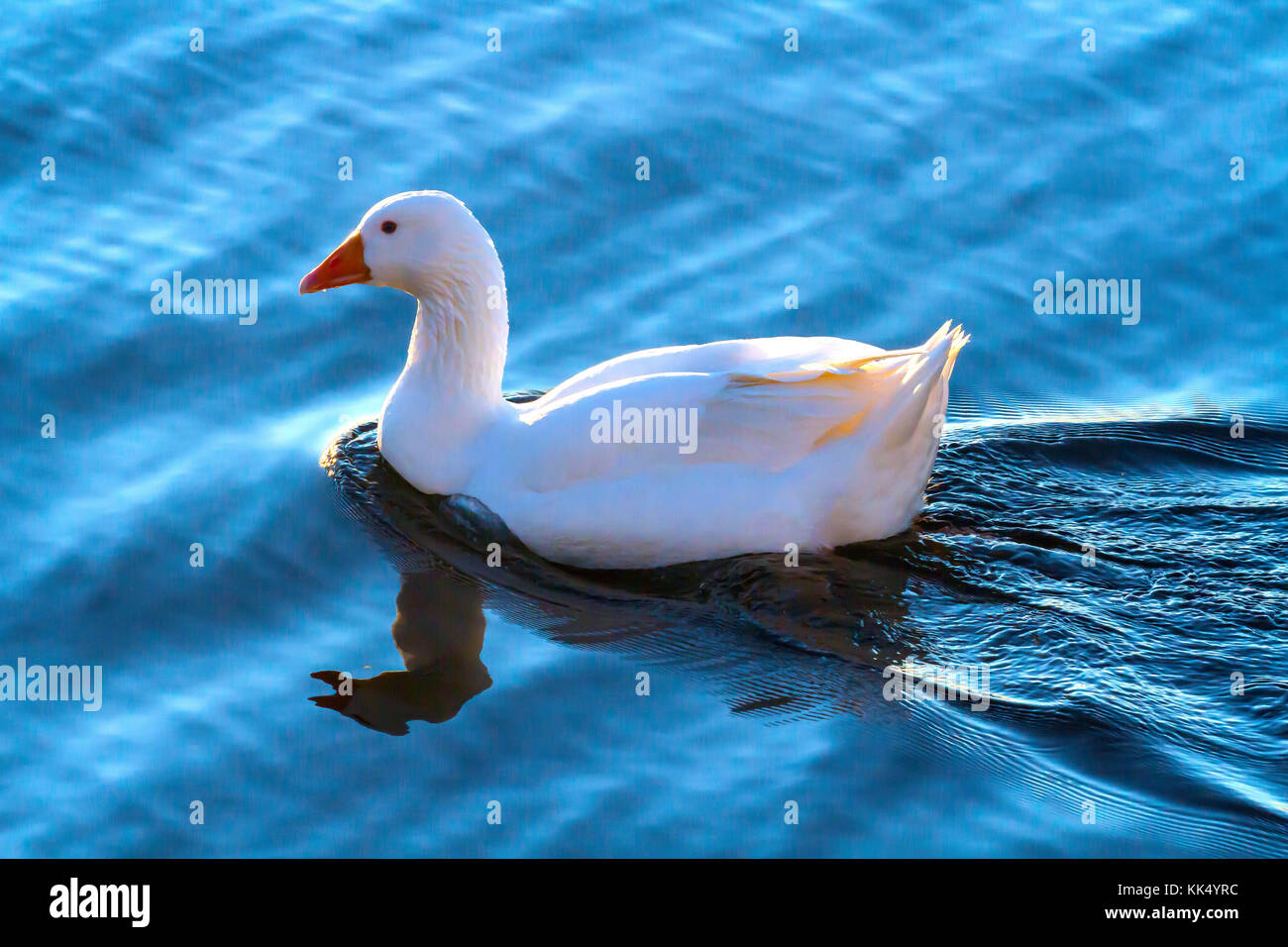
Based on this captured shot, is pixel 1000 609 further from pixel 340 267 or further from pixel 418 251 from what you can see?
pixel 340 267

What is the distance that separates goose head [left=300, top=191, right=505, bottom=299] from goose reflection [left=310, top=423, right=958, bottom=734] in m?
1.11

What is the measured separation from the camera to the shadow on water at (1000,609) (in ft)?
21.2

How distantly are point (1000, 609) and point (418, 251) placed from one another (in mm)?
3320

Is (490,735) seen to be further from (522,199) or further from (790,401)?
(522,199)

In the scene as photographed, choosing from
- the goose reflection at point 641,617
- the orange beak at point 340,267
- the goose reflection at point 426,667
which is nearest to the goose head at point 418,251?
the orange beak at point 340,267

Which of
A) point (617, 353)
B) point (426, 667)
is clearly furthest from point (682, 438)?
point (617, 353)

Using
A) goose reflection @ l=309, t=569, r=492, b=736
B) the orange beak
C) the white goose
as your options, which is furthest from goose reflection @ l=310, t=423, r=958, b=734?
the orange beak

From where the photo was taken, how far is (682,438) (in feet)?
24.1

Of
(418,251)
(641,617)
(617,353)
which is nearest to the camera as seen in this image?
(641,617)

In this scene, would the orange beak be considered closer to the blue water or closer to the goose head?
the goose head

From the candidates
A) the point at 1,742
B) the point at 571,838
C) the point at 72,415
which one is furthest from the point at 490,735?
the point at 72,415

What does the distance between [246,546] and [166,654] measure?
0.86 metres

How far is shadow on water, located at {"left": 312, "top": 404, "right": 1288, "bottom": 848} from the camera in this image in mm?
6453

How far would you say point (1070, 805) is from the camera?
6070 millimetres
